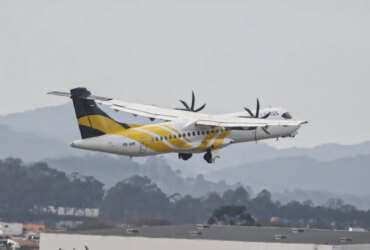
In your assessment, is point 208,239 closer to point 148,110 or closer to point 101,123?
point 101,123

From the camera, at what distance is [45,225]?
548 ft

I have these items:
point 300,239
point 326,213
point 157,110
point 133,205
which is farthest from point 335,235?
point 133,205

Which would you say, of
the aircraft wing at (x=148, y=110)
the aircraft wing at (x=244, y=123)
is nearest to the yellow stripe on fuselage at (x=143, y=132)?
the aircraft wing at (x=244, y=123)

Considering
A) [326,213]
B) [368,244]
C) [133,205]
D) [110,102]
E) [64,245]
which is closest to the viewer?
[368,244]

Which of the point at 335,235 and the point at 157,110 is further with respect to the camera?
the point at 157,110

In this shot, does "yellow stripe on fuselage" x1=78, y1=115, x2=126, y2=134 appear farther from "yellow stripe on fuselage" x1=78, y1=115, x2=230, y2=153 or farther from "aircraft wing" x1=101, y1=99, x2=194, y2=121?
"aircraft wing" x1=101, y1=99, x2=194, y2=121

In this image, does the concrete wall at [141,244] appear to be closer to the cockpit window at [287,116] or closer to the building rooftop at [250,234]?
the building rooftop at [250,234]

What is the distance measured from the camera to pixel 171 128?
10556 centimetres

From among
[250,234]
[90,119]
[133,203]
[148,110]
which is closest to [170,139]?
[90,119]

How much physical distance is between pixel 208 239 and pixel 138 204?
3587 inches

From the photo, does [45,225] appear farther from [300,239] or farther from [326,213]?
[300,239]

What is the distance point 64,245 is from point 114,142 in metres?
8.06

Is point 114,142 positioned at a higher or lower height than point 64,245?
higher

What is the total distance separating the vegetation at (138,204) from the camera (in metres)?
163
